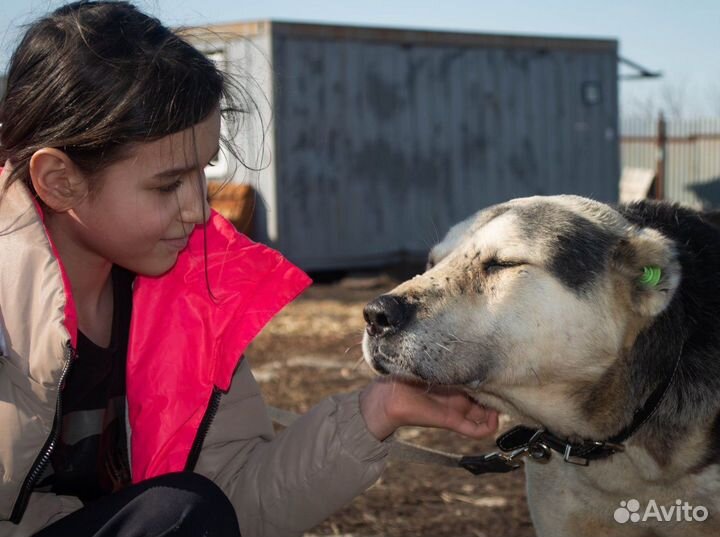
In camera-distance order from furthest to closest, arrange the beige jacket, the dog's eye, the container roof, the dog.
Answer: the container roof
the dog's eye
the dog
the beige jacket

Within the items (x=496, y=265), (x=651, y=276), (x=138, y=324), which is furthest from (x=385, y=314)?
(x=651, y=276)

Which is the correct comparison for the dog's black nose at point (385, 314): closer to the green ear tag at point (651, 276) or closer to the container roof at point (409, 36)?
the green ear tag at point (651, 276)

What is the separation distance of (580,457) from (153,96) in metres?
1.62

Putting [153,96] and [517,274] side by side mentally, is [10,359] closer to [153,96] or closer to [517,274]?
[153,96]

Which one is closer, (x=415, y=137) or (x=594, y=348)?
(x=594, y=348)

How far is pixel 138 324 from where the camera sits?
274cm

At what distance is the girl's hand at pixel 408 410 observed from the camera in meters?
2.58

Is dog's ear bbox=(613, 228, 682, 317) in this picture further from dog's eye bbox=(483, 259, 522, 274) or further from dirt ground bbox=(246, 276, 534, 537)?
dirt ground bbox=(246, 276, 534, 537)

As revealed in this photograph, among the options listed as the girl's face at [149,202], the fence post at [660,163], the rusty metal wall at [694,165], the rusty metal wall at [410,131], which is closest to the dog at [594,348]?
the girl's face at [149,202]

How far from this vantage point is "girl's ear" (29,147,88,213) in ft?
7.93

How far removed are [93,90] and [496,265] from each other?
1280 mm

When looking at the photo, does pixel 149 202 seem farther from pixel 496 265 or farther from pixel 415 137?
pixel 415 137

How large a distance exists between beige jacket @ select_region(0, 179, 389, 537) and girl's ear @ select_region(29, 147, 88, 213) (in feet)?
0.19

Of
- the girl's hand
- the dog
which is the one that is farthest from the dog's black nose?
the girl's hand
